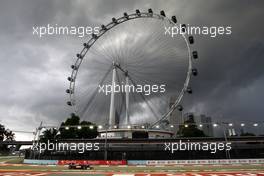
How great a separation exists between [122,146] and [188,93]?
41172mm

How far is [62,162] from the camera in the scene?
234 ft

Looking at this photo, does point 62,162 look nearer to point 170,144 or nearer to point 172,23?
point 170,144
